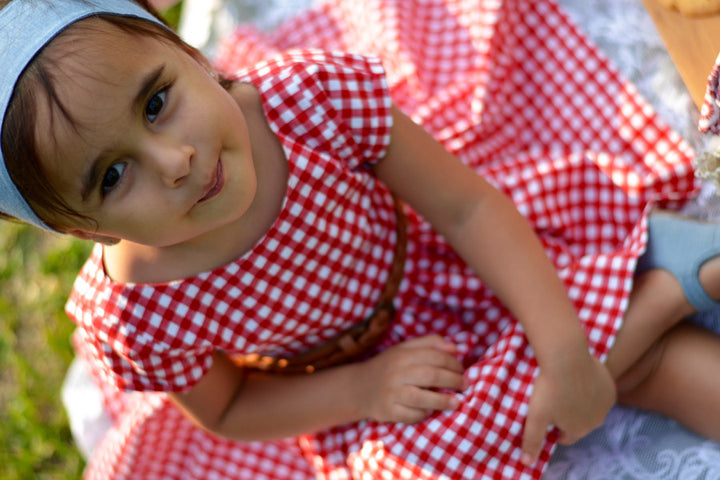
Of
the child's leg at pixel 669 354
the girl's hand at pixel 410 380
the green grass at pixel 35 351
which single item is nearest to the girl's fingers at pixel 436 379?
the girl's hand at pixel 410 380

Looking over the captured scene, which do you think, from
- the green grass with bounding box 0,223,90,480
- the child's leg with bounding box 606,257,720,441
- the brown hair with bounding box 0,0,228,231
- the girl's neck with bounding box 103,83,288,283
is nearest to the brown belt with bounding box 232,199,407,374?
the girl's neck with bounding box 103,83,288,283

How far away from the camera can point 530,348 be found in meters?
1.15

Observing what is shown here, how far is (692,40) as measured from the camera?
923 mm

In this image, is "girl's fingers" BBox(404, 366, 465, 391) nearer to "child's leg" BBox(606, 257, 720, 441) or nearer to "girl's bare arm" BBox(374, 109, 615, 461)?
"girl's bare arm" BBox(374, 109, 615, 461)

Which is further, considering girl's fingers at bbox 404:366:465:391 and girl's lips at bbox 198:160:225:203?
girl's fingers at bbox 404:366:465:391

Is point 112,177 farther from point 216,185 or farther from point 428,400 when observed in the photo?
point 428,400

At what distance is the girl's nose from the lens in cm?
89

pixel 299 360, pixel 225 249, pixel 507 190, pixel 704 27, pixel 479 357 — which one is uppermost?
pixel 704 27

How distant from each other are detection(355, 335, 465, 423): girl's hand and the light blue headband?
22.1 inches

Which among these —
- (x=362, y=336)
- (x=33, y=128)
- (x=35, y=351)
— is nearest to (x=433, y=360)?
(x=362, y=336)

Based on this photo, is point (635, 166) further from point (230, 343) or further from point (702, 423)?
point (230, 343)

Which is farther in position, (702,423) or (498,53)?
(498,53)

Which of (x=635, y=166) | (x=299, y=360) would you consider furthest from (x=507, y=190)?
(x=299, y=360)

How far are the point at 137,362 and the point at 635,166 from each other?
0.84 metres
